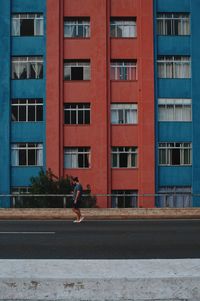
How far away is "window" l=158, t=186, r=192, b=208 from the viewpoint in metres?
31.7

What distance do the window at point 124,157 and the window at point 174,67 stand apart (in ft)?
17.3

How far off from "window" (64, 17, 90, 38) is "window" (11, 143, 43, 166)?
7.32 meters

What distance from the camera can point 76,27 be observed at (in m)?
32.7

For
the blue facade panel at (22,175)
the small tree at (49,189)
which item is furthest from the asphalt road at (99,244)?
the blue facade panel at (22,175)

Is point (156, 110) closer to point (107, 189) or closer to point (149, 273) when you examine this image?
point (107, 189)

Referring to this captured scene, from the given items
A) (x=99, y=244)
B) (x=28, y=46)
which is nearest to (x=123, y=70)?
(x=28, y=46)

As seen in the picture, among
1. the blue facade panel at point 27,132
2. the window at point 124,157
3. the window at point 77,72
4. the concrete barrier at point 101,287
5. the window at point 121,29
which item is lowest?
the concrete barrier at point 101,287

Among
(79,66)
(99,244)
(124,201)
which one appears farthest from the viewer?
(79,66)

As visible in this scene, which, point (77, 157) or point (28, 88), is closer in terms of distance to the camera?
point (28, 88)

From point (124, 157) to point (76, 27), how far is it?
881cm

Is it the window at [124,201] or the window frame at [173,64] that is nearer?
the window at [124,201]

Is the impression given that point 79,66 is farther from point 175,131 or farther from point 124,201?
point 124,201

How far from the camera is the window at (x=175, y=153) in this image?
1266 inches

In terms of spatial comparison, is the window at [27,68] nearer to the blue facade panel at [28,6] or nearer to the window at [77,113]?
the window at [77,113]
